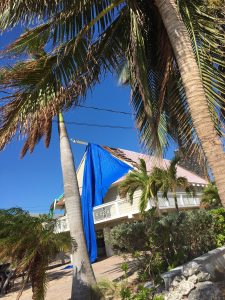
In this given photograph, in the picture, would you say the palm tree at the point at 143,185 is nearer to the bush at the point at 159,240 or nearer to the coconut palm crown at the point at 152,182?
the coconut palm crown at the point at 152,182

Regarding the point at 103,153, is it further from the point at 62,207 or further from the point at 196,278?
the point at 196,278

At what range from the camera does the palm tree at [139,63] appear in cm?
552

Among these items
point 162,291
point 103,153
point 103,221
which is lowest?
point 162,291

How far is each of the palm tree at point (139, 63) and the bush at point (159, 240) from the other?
14.3 feet

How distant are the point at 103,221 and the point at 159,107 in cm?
1685

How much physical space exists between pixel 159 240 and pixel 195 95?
7.32m

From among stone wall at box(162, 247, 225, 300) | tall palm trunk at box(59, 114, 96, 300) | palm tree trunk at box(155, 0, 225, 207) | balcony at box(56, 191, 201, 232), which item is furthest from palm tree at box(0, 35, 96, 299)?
balcony at box(56, 191, 201, 232)

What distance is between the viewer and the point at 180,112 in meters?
7.12

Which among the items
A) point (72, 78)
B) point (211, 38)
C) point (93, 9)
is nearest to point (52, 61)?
point (72, 78)

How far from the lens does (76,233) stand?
1034 centimetres

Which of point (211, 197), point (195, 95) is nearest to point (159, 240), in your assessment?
point (195, 95)

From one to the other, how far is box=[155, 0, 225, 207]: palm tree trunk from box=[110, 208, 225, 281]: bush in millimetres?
6711

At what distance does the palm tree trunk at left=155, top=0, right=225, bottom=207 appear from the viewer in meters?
4.75

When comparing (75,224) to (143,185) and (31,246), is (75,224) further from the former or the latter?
(143,185)
